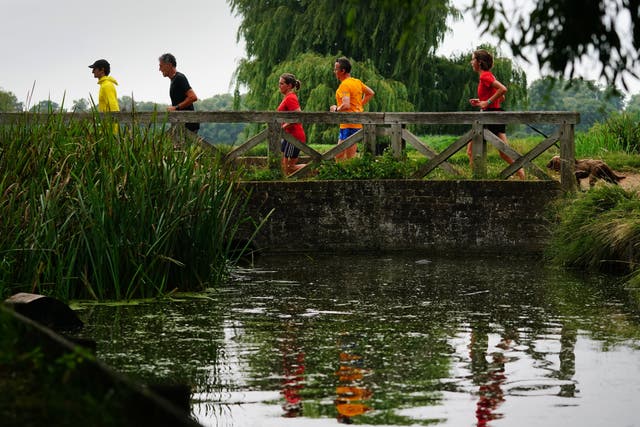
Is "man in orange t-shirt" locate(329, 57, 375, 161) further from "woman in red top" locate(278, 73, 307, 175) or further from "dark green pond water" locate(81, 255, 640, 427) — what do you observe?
"dark green pond water" locate(81, 255, 640, 427)

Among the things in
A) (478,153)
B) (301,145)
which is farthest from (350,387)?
(478,153)

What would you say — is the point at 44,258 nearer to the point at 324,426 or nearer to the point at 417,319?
the point at 417,319

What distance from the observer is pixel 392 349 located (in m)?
8.60

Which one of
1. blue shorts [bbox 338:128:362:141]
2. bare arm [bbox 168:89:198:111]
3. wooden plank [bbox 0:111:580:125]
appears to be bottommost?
blue shorts [bbox 338:128:362:141]

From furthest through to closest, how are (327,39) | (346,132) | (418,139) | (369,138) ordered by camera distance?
(327,39)
(346,132)
(369,138)
(418,139)

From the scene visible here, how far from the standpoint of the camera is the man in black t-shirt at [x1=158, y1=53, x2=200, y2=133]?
17.4 m

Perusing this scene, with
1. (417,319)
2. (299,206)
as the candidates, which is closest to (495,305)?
(417,319)

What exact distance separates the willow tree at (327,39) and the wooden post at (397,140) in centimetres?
1557

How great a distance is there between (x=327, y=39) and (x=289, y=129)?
16.7 metres

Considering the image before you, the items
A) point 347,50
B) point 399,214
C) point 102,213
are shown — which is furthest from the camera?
point 347,50

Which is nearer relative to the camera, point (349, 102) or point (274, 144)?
point (274, 144)

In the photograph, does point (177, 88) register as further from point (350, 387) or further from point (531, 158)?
point (350, 387)

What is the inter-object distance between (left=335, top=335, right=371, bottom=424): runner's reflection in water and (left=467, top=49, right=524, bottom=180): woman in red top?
30.3ft

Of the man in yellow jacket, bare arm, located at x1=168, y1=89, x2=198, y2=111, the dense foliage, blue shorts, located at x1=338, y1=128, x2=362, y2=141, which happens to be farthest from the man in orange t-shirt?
the dense foliage
